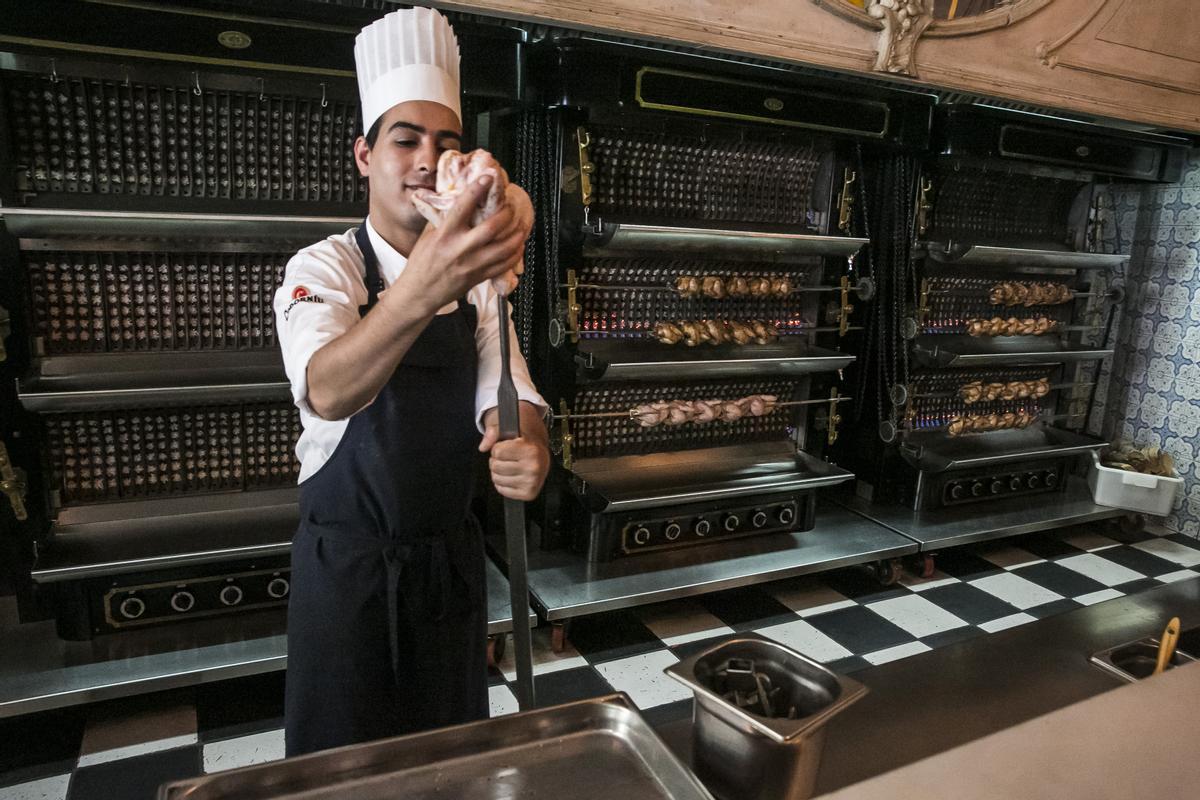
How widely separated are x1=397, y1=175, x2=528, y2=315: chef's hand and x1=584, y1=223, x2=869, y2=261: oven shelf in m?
2.24

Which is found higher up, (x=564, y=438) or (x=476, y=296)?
(x=476, y=296)

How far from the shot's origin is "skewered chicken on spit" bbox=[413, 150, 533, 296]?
3.73 ft

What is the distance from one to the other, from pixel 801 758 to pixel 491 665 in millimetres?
2429

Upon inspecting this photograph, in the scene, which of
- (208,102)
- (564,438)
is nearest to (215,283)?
(208,102)

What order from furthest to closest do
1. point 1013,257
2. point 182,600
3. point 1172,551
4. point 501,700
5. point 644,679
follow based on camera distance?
point 1172,551
point 1013,257
point 644,679
point 501,700
point 182,600

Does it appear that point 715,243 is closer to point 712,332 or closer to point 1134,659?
point 712,332

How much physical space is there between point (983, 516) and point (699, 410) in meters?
2.02

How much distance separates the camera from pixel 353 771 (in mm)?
1034

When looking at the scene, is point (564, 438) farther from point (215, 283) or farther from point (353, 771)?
point (353, 771)

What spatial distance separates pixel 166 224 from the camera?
2711 millimetres

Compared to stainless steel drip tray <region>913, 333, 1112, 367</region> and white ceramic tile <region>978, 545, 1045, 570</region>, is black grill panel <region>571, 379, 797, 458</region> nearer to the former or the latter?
stainless steel drip tray <region>913, 333, 1112, 367</region>

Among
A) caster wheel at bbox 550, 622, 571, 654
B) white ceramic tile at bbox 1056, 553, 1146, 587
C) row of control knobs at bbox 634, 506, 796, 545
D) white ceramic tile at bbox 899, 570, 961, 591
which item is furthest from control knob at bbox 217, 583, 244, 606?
white ceramic tile at bbox 1056, 553, 1146, 587

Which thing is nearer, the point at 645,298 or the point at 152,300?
the point at 152,300

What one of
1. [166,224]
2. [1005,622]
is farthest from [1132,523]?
[166,224]
